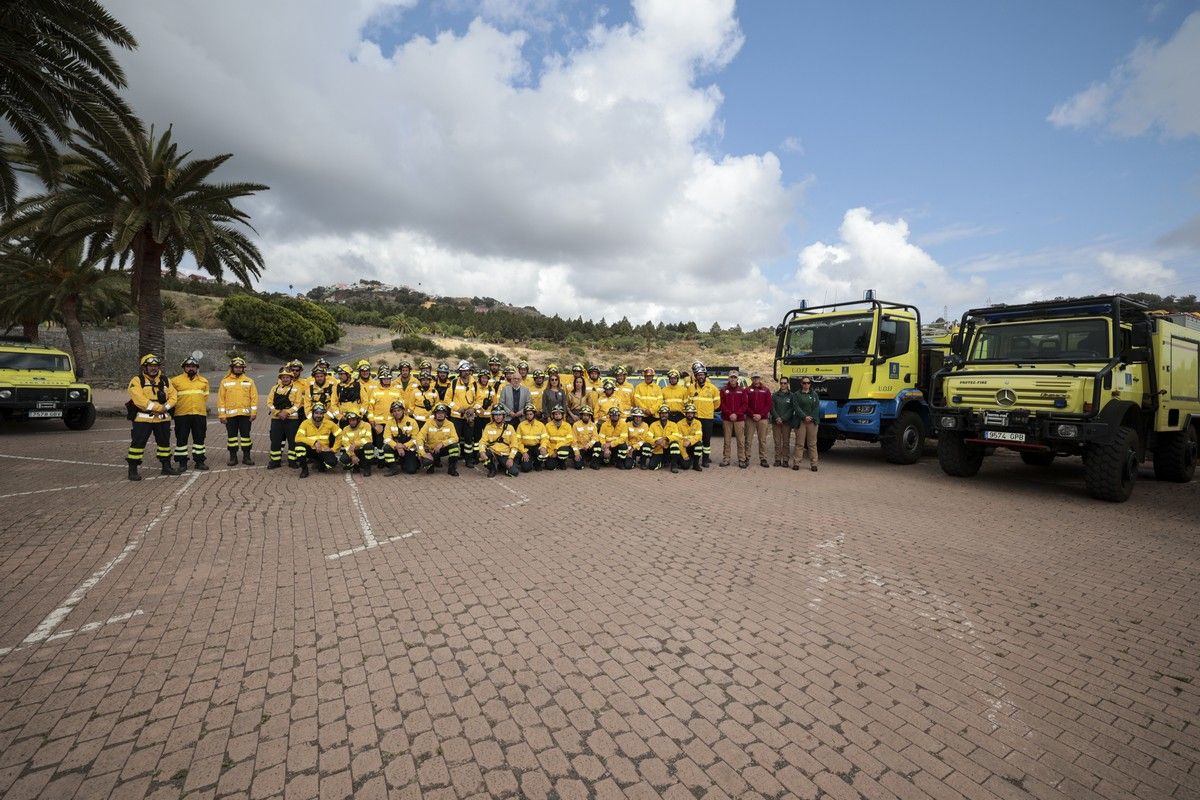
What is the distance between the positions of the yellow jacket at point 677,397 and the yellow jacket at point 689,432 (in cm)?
27

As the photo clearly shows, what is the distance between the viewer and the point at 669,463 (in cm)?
1035

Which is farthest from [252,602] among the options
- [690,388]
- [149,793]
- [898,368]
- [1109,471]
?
[898,368]

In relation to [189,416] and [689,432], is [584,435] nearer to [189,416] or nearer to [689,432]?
[689,432]

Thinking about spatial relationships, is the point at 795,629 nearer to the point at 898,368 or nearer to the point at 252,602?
the point at 252,602

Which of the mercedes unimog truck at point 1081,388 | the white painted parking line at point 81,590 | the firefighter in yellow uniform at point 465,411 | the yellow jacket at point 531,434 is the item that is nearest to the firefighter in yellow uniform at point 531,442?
the yellow jacket at point 531,434

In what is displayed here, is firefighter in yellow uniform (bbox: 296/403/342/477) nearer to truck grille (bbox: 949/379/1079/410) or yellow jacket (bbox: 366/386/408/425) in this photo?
yellow jacket (bbox: 366/386/408/425)

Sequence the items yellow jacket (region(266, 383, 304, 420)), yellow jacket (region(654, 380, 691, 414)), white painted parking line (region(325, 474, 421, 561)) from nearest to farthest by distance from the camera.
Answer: white painted parking line (region(325, 474, 421, 561))
yellow jacket (region(266, 383, 304, 420))
yellow jacket (region(654, 380, 691, 414))

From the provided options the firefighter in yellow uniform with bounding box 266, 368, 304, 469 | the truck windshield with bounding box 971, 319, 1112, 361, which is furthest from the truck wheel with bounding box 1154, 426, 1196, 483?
the firefighter in yellow uniform with bounding box 266, 368, 304, 469

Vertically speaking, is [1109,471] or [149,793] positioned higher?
[1109,471]

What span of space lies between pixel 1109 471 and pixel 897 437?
11.2 feet

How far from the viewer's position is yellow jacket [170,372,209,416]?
8.71 m

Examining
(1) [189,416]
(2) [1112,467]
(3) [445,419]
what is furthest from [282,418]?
(2) [1112,467]

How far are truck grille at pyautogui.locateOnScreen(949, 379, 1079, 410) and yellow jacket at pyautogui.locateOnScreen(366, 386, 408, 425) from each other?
31.2ft

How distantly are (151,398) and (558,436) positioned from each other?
6335 millimetres
